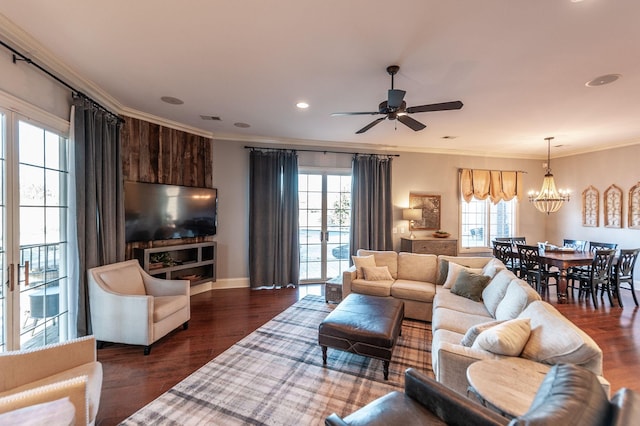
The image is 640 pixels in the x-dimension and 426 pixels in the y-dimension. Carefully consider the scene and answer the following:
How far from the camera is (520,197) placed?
685 centimetres

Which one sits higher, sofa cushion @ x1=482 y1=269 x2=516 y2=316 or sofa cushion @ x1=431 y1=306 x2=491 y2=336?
sofa cushion @ x1=482 y1=269 x2=516 y2=316

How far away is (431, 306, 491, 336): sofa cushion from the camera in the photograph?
8.72ft

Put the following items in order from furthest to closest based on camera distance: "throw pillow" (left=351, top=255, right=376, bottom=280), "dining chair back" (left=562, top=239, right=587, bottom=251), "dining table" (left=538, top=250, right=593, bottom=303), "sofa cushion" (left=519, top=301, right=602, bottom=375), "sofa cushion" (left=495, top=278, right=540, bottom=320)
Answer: "dining chair back" (left=562, top=239, right=587, bottom=251) → "dining table" (left=538, top=250, right=593, bottom=303) → "throw pillow" (left=351, top=255, right=376, bottom=280) → "sofa cushion" (left=495, top=278, right=540, bottom=320) → "sofa cushion" (left=519, top=301, right=602, bottom=375)

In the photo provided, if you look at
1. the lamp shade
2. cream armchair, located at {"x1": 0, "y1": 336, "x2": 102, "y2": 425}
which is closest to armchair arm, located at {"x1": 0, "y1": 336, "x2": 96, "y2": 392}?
cream armchair, located at {"x1": 0, "y1": 336, "x2": 102, "y2": 425}

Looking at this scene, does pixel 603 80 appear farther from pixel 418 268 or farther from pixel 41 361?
pixel 41 361

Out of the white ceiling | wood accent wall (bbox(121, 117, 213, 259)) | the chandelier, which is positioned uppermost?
the white ceiling

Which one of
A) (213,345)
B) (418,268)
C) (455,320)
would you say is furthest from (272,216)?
(455,320)

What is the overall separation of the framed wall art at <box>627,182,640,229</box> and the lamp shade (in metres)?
4.04

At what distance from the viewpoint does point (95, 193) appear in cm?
320

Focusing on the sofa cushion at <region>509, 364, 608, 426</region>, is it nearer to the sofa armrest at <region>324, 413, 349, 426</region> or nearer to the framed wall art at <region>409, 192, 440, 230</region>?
the sofa armrest at <region>324, 413, 349, 426</region>

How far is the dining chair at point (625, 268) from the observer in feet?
14.7

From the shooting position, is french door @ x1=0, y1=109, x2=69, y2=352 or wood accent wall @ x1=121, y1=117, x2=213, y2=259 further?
wood accent wall @ x1=121, y1=117, x2=213, y2=259

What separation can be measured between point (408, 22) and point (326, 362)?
3.08 meters

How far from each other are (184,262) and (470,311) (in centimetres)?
436
